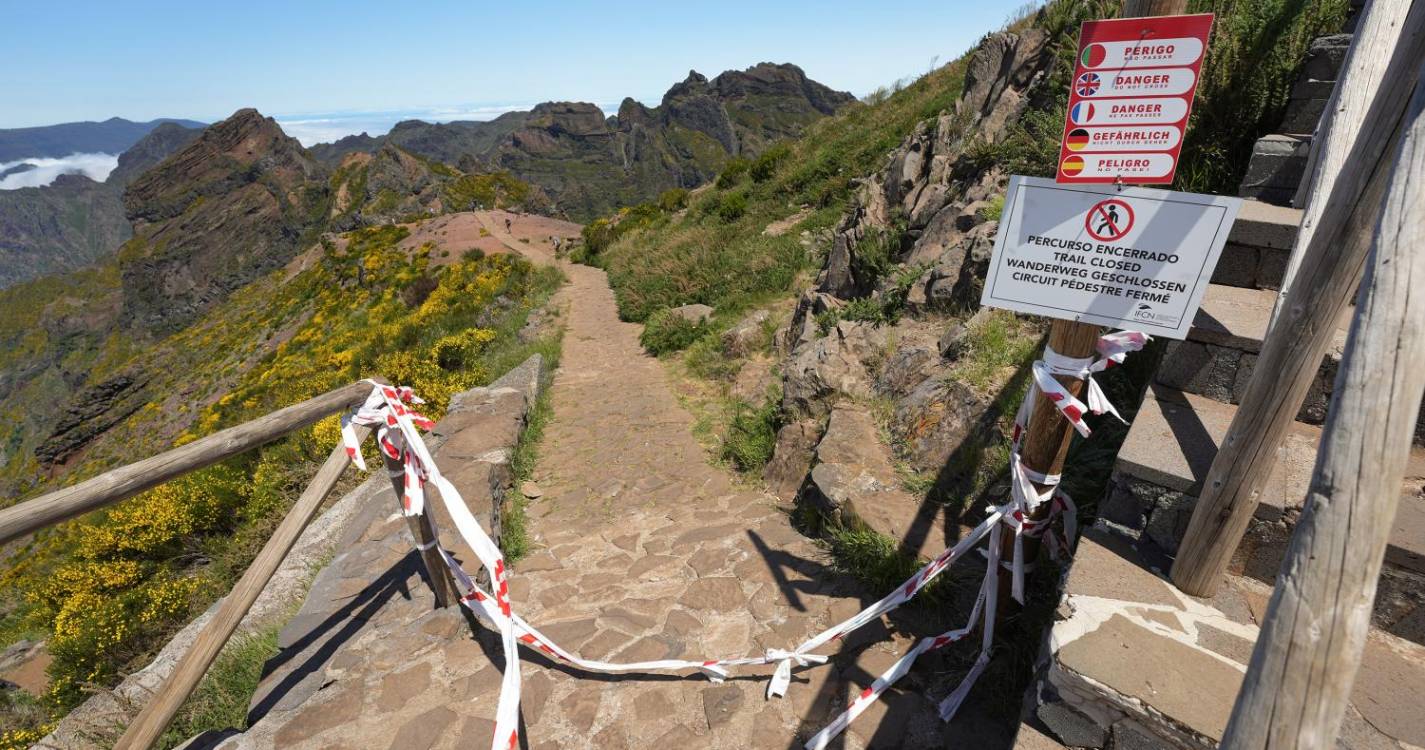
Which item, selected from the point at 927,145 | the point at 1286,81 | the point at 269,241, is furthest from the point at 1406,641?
the point at 269,241

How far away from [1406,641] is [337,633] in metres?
5.07

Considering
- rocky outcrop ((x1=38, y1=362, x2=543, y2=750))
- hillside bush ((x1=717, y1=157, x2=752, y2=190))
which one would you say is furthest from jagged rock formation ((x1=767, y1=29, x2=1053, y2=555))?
hillside bush ((x1=717, y1=157, x2=752, y2=190))

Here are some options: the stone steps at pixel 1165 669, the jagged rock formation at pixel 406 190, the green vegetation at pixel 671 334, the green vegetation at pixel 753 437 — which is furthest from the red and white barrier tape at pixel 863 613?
the jagged rock formation at pixel 406 190

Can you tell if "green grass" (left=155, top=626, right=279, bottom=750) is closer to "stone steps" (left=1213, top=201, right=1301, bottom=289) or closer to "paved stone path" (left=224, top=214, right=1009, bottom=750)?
"paved stone path" (left=224, top=214, right=1009, bottom=750)

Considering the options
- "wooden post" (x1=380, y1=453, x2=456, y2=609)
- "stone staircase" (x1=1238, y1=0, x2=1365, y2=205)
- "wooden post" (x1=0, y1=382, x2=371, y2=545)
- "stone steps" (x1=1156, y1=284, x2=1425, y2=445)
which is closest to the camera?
"wooden post" (x1=0, y1=382, x2=371, y2=545)

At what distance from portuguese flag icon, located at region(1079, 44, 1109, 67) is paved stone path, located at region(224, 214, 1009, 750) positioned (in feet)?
9.31

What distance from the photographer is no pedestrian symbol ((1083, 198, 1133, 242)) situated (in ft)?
7.07

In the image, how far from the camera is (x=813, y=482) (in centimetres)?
459

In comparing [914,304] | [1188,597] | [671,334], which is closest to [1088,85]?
[1188,597]

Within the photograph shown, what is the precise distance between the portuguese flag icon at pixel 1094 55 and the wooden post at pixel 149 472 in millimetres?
3418

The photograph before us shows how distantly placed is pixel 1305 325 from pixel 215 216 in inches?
4364

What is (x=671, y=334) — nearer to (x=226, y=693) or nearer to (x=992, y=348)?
(x=992, y=348)

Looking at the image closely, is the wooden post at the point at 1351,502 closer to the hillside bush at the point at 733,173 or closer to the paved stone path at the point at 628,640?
the paved stone path at the point at 628,640

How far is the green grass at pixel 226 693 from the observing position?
129 inches
